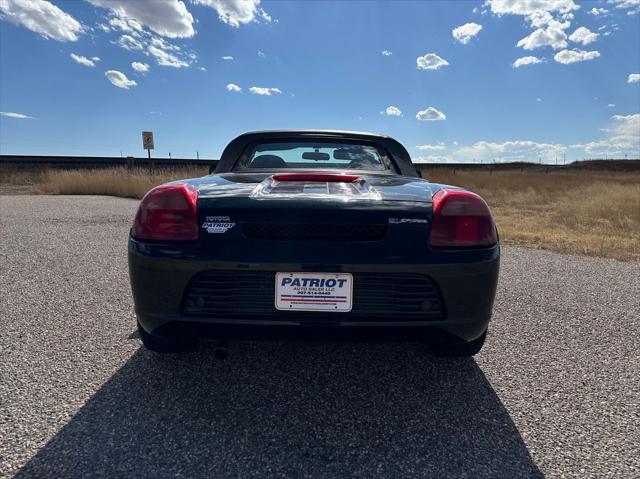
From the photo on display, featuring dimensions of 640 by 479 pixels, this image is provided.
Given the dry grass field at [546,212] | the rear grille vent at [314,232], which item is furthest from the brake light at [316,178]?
the dry grass field at [546,212]

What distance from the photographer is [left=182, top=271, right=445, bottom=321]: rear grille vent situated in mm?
1692

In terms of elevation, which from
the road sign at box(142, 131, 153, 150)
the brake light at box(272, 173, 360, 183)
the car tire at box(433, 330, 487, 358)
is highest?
the road sign at box(142, 131, 153, 150)

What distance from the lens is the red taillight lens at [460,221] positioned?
1.73m

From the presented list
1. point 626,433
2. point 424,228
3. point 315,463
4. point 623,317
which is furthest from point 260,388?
point 623,317

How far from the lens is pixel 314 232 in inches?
67.2

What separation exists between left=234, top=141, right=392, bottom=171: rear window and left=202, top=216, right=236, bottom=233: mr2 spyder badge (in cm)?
119

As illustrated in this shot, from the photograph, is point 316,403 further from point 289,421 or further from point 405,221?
point 405,221

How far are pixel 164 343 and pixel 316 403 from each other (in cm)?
84

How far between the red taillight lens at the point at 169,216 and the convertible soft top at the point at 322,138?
1.07m

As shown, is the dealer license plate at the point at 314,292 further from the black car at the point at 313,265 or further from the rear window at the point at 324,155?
the rear window at the point at 324,155

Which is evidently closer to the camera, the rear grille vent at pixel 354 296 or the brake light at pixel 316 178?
the rear grille vent at pixel 354 296

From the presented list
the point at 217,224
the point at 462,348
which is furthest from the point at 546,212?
the point at 217,224

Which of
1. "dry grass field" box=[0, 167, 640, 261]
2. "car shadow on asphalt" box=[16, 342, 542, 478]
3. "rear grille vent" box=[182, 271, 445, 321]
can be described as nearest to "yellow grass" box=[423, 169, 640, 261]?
"dry grass field" box=[0, 167, 640, 261]

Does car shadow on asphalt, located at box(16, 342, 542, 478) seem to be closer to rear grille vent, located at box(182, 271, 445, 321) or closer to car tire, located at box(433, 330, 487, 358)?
car tire, located at box(433, 330, 487, 358)
